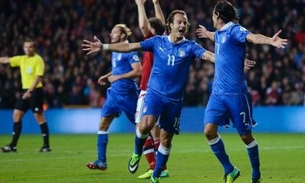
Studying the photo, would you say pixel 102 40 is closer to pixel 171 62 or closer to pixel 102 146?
pixel 102 146

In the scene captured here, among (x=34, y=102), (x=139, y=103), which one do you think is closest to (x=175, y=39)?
(x=139, y=103)

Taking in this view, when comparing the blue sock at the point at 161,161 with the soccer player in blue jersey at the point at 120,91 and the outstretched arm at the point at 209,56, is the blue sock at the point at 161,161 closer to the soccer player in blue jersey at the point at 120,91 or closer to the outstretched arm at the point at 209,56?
the outstretched arm at the point at 209,56

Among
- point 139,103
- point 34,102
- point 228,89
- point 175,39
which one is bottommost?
point 34,102

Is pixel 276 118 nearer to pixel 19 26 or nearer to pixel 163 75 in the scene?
pixel 19 26

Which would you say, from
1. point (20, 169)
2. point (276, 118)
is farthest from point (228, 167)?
point (276, 118)

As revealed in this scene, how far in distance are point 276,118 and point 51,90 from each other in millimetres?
7907

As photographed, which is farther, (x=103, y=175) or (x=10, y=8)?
(x=10, y=8)

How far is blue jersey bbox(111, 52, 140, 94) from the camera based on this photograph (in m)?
14.4

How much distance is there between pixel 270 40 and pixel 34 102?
9636 millimetres

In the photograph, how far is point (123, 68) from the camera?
47.3ft

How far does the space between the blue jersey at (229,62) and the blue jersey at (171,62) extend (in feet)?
1.24

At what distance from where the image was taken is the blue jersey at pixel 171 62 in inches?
470

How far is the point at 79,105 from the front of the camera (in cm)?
3033

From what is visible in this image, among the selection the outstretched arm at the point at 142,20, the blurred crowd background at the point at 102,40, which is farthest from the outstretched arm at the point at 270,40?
the blurred crowd background at the point at 102,40
